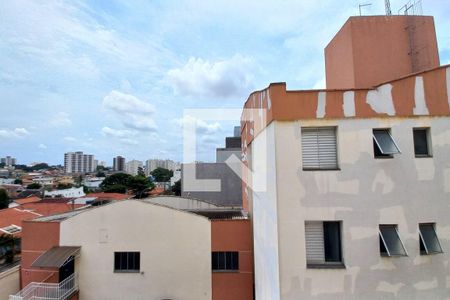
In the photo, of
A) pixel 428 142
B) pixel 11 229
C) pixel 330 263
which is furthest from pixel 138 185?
pixel 428 142

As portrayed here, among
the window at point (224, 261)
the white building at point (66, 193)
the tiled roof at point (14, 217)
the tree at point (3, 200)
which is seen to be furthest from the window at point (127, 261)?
the white building at point (66, 193)

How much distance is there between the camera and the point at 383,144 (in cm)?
638

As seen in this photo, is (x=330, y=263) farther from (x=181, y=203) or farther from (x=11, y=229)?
(x=11, y=229)

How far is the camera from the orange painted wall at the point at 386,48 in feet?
26.5

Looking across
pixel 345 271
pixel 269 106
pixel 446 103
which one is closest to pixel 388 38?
pixel 446 103

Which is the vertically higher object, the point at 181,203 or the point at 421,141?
the point at 421,141

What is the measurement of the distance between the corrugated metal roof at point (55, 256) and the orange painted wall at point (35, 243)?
0.70 meters

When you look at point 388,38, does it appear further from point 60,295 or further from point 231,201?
point 231,201

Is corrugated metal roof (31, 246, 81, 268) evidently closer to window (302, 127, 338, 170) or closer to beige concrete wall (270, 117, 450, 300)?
beige concrete wall (270, 117, 450, 300)

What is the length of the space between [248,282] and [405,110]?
37.9 ft

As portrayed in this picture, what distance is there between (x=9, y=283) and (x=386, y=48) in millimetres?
20968

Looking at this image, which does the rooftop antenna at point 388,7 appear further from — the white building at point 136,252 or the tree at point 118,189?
the tree at point 118,189

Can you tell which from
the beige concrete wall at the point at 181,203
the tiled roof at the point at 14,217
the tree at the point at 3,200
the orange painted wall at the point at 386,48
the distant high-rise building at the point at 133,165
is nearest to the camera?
the orange painted wall at the point at 386,48

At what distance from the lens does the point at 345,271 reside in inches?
244
